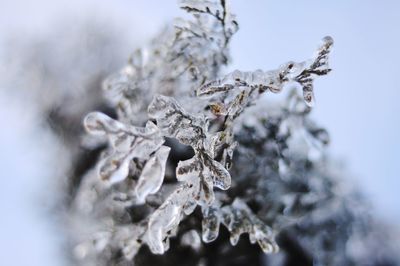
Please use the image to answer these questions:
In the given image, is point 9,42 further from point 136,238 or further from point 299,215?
point 299,215

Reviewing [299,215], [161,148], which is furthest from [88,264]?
[161,148]

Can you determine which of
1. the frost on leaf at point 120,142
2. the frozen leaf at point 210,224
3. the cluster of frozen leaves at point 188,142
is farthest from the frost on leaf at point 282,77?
the frozen leaf at point 210,224

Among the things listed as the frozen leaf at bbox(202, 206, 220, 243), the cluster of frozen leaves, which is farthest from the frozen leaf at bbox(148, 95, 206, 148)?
the frozen leaf at bbox(202, 206, 220, 243)

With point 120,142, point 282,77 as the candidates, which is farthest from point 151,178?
point 282,77

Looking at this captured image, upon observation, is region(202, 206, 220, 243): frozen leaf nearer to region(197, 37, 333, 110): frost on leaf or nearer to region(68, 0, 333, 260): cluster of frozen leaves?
region(68, 0, 333, 260): cluster of frozen leaves

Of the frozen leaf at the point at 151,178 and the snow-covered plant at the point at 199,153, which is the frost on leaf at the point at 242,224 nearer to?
the snow-covered plant at the point at 199,153

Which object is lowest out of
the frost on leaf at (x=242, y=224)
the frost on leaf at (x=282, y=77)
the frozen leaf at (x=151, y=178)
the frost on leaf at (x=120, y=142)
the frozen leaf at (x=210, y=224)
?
the frost on leaf at (x=242, y=224)

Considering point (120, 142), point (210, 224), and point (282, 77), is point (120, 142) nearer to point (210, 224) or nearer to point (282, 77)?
point (282, 77)

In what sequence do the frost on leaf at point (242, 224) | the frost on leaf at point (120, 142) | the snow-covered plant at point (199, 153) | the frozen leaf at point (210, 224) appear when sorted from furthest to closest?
the frost on leaf at point (242, 224), the frozen leaf at point (210, 224), the snow-covered plant at point (199, 153), the frost on leaf at point (120, 142)
